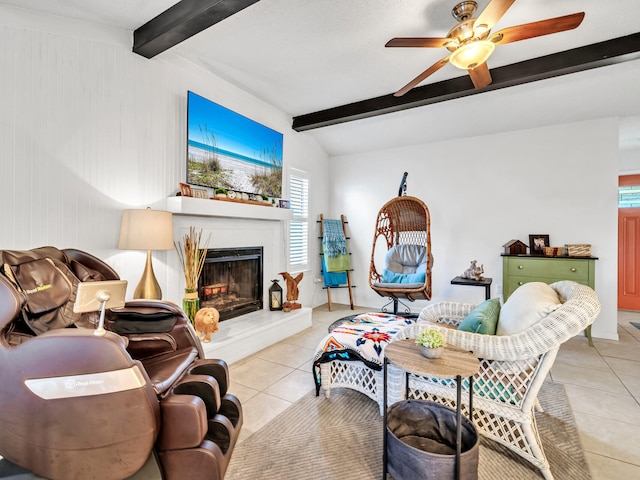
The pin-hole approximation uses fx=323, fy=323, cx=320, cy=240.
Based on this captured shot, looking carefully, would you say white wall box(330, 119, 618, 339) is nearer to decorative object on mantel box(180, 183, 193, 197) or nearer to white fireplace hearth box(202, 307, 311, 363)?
white fireplace hearth box(202, 307, 311, 363)

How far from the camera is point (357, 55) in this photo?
2967mm

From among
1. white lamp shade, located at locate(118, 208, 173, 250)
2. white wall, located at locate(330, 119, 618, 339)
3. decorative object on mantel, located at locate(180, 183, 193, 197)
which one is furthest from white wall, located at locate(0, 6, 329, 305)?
white wall, located at locate(330, 119, 618, 339)

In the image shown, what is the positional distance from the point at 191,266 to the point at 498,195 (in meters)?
3.97

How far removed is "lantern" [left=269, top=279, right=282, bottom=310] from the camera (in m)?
4.08

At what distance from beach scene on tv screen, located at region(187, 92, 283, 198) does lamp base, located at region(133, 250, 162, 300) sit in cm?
98

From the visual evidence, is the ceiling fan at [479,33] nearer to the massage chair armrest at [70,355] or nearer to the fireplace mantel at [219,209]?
the fireplace mantel at [219,209]

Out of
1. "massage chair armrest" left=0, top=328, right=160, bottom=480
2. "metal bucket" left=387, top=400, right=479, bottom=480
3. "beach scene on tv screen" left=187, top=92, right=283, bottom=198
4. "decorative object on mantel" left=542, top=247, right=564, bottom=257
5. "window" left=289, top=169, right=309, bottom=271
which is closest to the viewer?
"massage chair armrest" left=0, top=328, right=160, bottom=480

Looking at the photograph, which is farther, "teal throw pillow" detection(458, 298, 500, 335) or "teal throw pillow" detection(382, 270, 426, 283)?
"teal throw pillow" detection(382, 270, 426, 283)

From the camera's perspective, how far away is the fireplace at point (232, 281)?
347 centimetres

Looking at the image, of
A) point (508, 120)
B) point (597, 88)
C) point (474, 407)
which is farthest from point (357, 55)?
point (474, 407)

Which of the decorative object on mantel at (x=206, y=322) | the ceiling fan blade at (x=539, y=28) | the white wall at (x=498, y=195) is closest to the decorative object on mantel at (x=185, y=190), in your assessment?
the decorative object on mantel at (x=206, y=322)

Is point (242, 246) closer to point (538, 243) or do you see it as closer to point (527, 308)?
point (527, 308)

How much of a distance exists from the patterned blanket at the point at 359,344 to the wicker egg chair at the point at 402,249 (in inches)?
57.9

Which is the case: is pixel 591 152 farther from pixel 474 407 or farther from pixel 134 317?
pixel 134 317
